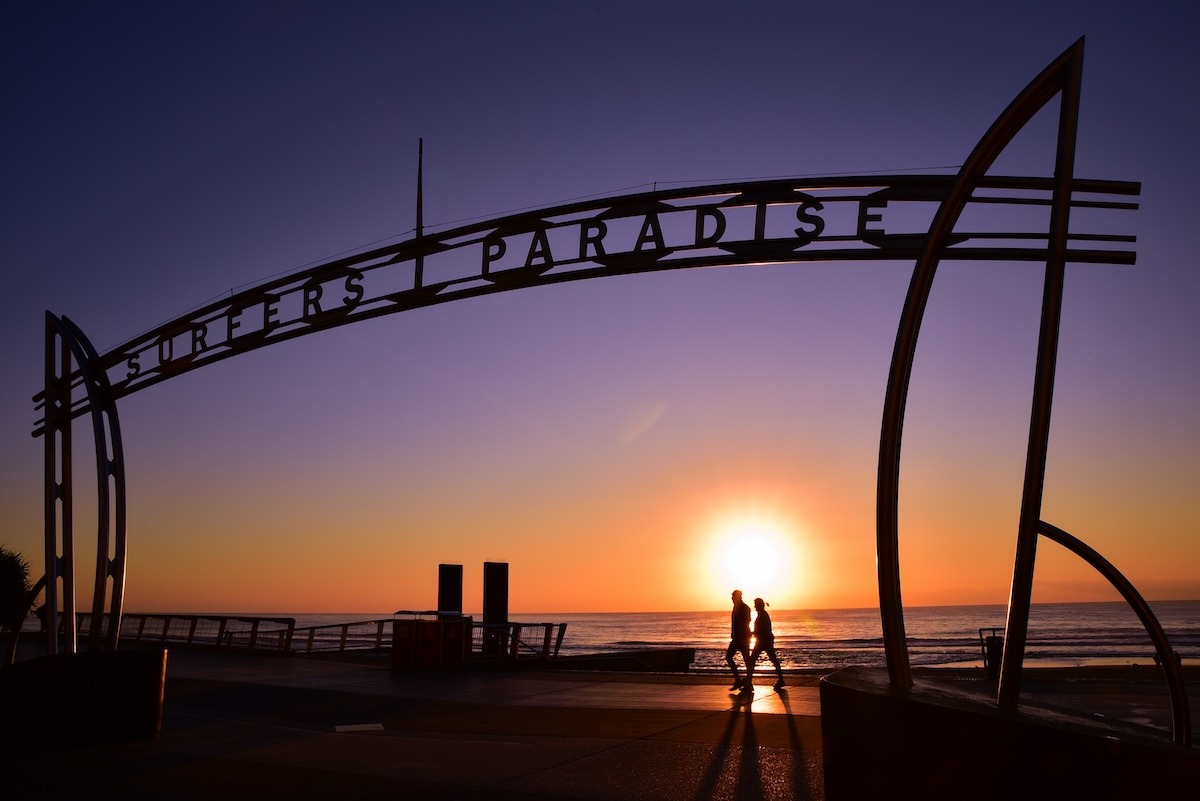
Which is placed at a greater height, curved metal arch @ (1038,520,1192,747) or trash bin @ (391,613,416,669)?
curved metal arch @ (1038,520,1192,747)

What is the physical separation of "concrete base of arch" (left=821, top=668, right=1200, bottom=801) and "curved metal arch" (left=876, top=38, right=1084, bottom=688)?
41 cm

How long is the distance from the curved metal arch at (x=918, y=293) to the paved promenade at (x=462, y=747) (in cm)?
194

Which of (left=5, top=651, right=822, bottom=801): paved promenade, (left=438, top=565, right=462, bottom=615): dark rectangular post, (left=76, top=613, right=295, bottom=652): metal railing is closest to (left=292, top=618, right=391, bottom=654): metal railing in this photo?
(left=76, top=613, right=295, bottom=652): metal railing

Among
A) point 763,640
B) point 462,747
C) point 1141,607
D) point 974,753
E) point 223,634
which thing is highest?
point 1141,607

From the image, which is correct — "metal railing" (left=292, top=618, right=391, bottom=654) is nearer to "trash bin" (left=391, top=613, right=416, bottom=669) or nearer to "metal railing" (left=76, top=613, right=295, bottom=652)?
"metal railing" (left=76, top=613, right=295, bottom=652)

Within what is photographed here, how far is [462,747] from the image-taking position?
9203 millimetres

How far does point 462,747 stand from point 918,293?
5847mm

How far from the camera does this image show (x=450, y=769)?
8156mm

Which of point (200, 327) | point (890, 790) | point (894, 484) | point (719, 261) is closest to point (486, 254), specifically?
point (719, 261)

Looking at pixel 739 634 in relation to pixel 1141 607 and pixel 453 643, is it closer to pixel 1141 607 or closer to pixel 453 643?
pixel 453 643

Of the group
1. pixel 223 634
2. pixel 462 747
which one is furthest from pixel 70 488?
pixel 223 634

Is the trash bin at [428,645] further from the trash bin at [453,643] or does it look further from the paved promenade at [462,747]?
the paved promenade at [462,747]

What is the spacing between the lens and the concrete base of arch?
444cm

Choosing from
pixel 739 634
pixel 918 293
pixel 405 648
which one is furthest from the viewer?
pixel 405 648
